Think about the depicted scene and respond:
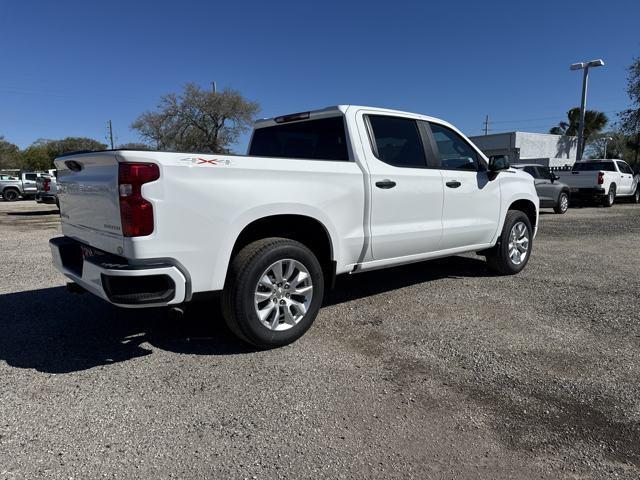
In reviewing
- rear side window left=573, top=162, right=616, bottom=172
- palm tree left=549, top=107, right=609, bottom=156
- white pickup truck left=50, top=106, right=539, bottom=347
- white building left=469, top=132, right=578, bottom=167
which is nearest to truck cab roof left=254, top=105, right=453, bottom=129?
white pickup truck left=50, top=106, right=539, bottom=347

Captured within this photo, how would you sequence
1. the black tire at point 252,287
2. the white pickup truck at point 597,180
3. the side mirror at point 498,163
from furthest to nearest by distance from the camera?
the white pickup truck at point 597,180 < the side mirror at point 498,163 < the black tire at point 252,287

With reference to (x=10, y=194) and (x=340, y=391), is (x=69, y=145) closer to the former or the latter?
(x=10, y=194)

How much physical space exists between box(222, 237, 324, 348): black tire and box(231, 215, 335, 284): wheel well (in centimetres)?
16

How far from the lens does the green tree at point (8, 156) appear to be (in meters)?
69.1

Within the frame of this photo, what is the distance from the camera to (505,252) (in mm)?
6078

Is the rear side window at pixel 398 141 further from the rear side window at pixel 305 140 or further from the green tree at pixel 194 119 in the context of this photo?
the green tree at pixel 194 119

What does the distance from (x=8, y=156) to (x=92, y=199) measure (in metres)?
82.0

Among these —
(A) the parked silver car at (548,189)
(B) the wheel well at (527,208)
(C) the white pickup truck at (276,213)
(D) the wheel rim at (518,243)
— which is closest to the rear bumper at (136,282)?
(C) the white pickup truck at (276,213)

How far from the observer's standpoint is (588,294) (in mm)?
5398

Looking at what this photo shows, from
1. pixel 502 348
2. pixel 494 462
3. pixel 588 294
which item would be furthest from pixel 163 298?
pixel 588 294

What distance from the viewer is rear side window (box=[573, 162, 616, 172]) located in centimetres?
1830

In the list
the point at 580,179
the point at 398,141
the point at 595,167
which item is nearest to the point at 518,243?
the point at 398,141

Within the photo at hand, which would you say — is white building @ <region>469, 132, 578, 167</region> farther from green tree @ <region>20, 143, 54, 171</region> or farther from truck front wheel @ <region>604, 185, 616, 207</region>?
green tree @ <region>20, 143, 54, 171</region>

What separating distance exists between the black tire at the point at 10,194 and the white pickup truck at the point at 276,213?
2722cm
